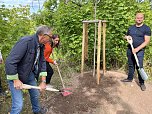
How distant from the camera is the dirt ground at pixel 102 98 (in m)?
5.40

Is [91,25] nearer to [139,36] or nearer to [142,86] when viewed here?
[139,36]

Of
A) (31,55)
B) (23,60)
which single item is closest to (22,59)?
(23,60)

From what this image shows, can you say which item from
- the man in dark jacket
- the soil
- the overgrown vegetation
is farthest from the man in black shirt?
the man in dark jacket

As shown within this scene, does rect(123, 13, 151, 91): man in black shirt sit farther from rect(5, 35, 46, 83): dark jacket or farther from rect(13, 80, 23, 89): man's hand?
rect(13, 80, 23, 89): man's hand

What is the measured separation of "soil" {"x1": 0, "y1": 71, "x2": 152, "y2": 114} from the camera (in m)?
5.39

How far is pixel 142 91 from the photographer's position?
20.7ft

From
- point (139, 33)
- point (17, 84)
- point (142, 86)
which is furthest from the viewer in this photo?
point (142, 86)

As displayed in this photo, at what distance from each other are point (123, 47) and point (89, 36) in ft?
3.11

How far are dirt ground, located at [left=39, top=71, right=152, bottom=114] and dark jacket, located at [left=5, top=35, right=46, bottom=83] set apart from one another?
4.84 ft

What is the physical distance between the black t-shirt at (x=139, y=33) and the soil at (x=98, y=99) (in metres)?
1.03

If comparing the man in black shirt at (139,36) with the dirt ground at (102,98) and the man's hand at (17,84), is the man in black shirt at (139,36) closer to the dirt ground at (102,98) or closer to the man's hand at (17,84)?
the dirt ground at (102,98)

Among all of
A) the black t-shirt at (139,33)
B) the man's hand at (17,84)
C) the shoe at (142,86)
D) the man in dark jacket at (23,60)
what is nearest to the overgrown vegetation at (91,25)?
the black t-shirt at (139,33)

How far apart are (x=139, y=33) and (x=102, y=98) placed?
5.38 feet

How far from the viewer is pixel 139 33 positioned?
6.16 meters
